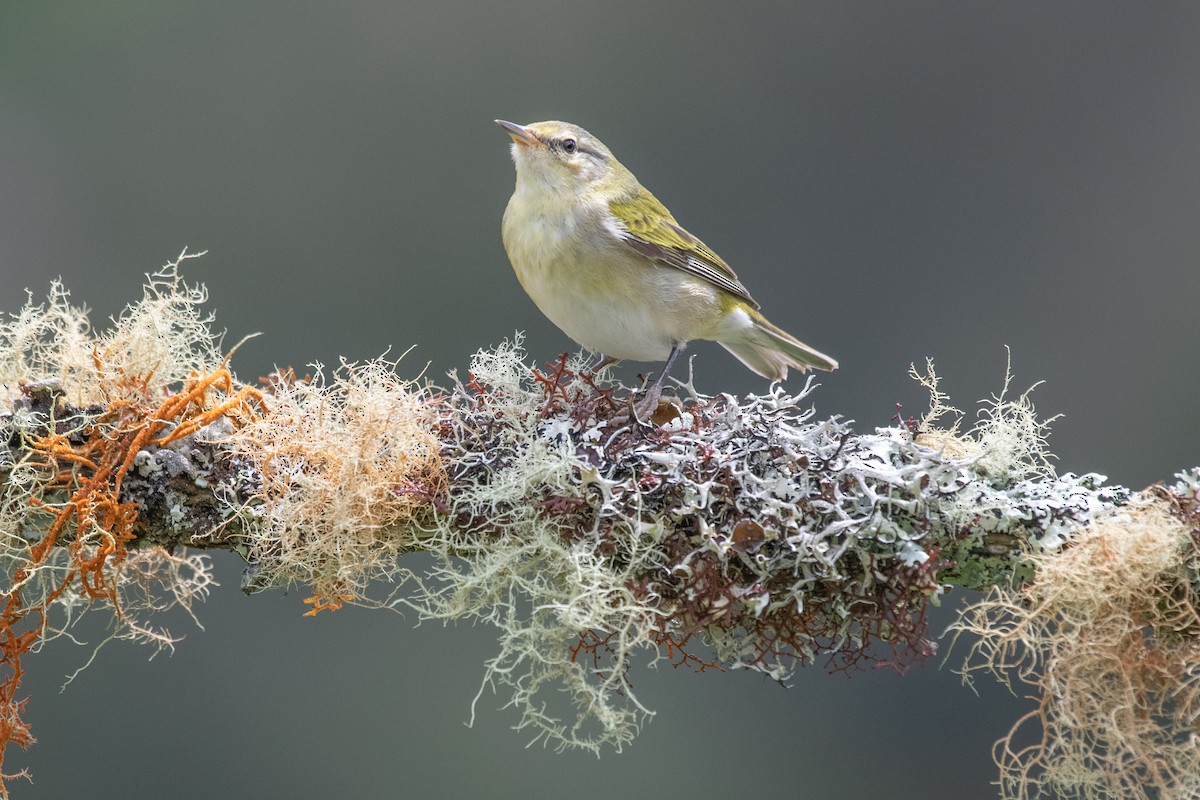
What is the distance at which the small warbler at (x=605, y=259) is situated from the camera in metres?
2.24

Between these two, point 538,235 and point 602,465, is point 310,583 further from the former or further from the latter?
point 538,235

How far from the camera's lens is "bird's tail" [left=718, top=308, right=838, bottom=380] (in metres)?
2.51

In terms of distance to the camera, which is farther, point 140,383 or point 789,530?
point 140,383

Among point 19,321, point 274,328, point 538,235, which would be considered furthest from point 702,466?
point 274,328

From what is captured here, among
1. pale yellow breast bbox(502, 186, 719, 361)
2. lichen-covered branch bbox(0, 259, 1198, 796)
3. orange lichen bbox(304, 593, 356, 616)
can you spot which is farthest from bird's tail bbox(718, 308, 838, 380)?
orange lichen bbox(304, 593, 356, 616)

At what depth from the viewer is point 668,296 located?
2305 millimetres

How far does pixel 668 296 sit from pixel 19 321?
1.21m

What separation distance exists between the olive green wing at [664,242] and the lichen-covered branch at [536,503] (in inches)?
20.6

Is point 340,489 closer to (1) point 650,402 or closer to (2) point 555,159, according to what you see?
(1) point 650,402

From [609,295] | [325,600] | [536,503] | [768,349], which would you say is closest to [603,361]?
[609,295]

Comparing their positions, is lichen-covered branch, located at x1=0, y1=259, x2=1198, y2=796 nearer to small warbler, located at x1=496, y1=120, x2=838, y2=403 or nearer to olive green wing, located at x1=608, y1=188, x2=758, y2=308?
small warbler, located at x1=496, y1=120, x2=838, y2=403

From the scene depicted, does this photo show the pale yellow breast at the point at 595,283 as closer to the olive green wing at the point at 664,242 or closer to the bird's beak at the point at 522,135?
the olive green wing at the point at 664,242

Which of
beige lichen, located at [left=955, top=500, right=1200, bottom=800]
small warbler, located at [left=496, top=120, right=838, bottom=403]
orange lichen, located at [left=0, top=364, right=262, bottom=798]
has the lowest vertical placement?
orange lichen, located at [left=0, top=364, right=262, bottom=798]

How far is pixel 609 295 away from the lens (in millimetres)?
2238
